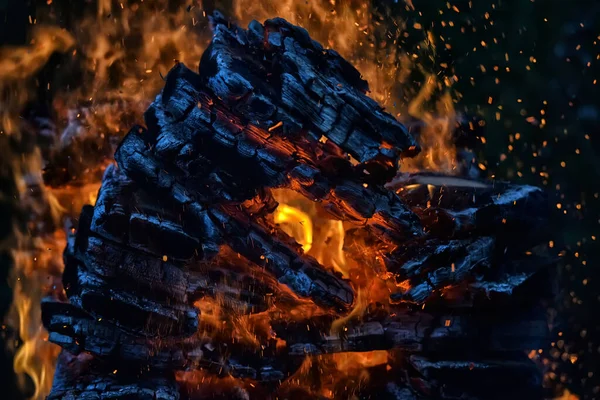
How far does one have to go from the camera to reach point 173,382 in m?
3.60

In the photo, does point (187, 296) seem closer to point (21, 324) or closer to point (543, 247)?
point (21, 324)

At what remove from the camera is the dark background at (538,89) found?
5816 mm

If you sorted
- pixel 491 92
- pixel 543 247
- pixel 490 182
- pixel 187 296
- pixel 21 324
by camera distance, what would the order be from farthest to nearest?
pixel 491 92, pixel 543 247, pixel 21 324, pixel 490 182, pixel 187 296

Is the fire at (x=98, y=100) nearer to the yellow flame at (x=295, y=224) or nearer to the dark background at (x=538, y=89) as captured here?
the yellow flame at (x=295, y=224)

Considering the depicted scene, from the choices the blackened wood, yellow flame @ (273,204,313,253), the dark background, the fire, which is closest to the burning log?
the blackened wood

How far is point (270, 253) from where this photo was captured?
3.51 meters

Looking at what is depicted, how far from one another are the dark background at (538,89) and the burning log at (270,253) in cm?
222

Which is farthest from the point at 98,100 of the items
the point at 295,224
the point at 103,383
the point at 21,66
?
the point at 103,383

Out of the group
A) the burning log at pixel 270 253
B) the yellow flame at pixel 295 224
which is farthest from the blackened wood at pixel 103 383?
the yellow flame at pixel 295 224

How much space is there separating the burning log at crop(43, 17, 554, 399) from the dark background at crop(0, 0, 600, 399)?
7.28ft

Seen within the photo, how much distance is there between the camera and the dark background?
19.1 feet

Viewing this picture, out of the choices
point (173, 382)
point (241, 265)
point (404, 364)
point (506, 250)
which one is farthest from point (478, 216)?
point (173, 382)

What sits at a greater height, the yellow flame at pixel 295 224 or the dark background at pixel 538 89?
the dark background at pixel 538 89

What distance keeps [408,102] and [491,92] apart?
1.18 metres
